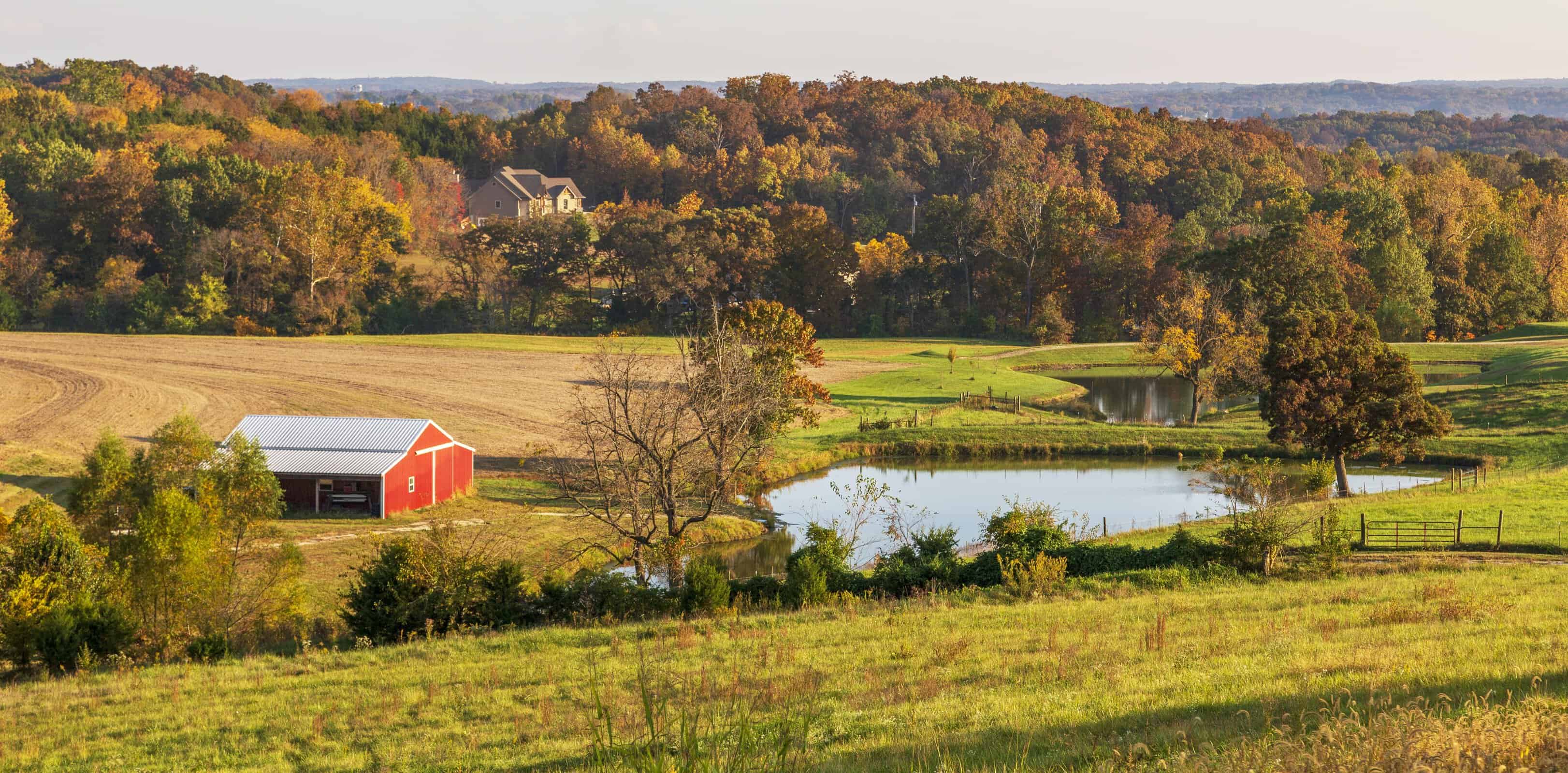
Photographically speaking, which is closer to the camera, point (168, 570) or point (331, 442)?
point (168, 570)

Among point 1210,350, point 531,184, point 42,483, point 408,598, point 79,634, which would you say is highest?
point 531,184

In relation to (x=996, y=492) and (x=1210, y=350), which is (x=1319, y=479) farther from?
(x=1210, y=350)

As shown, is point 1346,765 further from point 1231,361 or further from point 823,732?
point 1231,361

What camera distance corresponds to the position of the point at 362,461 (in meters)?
40.1

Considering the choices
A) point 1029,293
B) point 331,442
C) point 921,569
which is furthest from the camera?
point 1029,293

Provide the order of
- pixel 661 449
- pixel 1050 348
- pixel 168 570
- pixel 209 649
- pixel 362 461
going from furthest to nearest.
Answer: pixel 1050 348
pixel 362 461
pixel 661 449
pixel 168 570
pixel 209 649

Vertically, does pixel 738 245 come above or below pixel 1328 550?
above

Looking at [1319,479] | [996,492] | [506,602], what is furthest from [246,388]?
[1319,479]

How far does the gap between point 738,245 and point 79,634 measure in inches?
3031

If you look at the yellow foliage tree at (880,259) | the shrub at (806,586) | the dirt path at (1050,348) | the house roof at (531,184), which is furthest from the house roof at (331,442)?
the house roof at (531,184)

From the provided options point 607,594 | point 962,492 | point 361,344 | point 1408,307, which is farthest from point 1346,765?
point 1408,307

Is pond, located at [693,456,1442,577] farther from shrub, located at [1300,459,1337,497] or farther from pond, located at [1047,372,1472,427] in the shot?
Result: pond, located at [1047,372,1472,427]

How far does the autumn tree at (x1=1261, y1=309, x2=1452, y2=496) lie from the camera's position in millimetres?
38812

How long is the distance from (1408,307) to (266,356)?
76.4 metres
